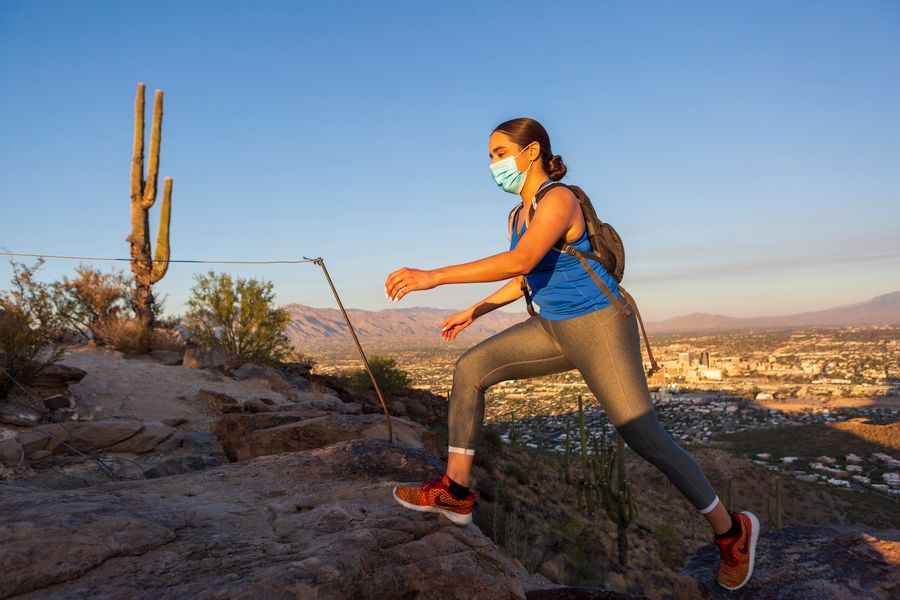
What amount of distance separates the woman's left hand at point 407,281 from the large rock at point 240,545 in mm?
1143

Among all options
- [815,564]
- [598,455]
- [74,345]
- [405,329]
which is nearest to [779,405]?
[598,455]

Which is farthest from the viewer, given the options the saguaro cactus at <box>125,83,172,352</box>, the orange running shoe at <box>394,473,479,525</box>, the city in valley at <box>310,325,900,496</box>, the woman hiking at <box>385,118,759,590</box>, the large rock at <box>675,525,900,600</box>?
the city in valley at <box>310,325,900,496</box>

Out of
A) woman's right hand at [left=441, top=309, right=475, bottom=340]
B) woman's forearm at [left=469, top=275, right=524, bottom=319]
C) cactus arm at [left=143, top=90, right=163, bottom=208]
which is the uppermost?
cactus arm at [left=143, top=90, right=163, bottom=208]

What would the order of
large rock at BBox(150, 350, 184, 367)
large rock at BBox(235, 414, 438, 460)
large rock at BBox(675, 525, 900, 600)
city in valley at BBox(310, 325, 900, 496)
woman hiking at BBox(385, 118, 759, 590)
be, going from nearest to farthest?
woman hiking at BBox(385, 118, 759, 590), large rock at BBox(675, 525, 900, 600), large rock at BBox(235, 414, 438, 460), large rock at BBox(150, 350, 184, 367), city in valley at BBox(310, 325, 900, 496)

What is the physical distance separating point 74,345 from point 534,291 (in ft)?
51.2

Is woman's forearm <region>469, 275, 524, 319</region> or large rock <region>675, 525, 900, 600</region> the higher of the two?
woman's forearm <region>469, 275, 524, 319</region>

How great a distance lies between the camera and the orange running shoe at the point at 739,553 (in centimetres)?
326

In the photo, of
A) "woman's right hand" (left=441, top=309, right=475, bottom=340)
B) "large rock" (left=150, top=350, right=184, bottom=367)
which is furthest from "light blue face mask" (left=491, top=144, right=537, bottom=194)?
"large rock" (left=150, top=350, right=184, bottom=367)

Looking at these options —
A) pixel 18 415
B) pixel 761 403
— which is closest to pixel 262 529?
pixel 18 415

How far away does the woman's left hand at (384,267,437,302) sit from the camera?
2809 millimetres

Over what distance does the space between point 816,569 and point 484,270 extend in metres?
2.37

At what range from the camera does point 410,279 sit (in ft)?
9.27

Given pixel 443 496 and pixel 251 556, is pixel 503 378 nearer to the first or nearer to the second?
pixel 443 496

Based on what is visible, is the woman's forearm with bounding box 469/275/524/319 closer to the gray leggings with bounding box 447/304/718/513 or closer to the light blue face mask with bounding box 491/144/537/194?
the gray leggings with bounding box 447/304/718/513
